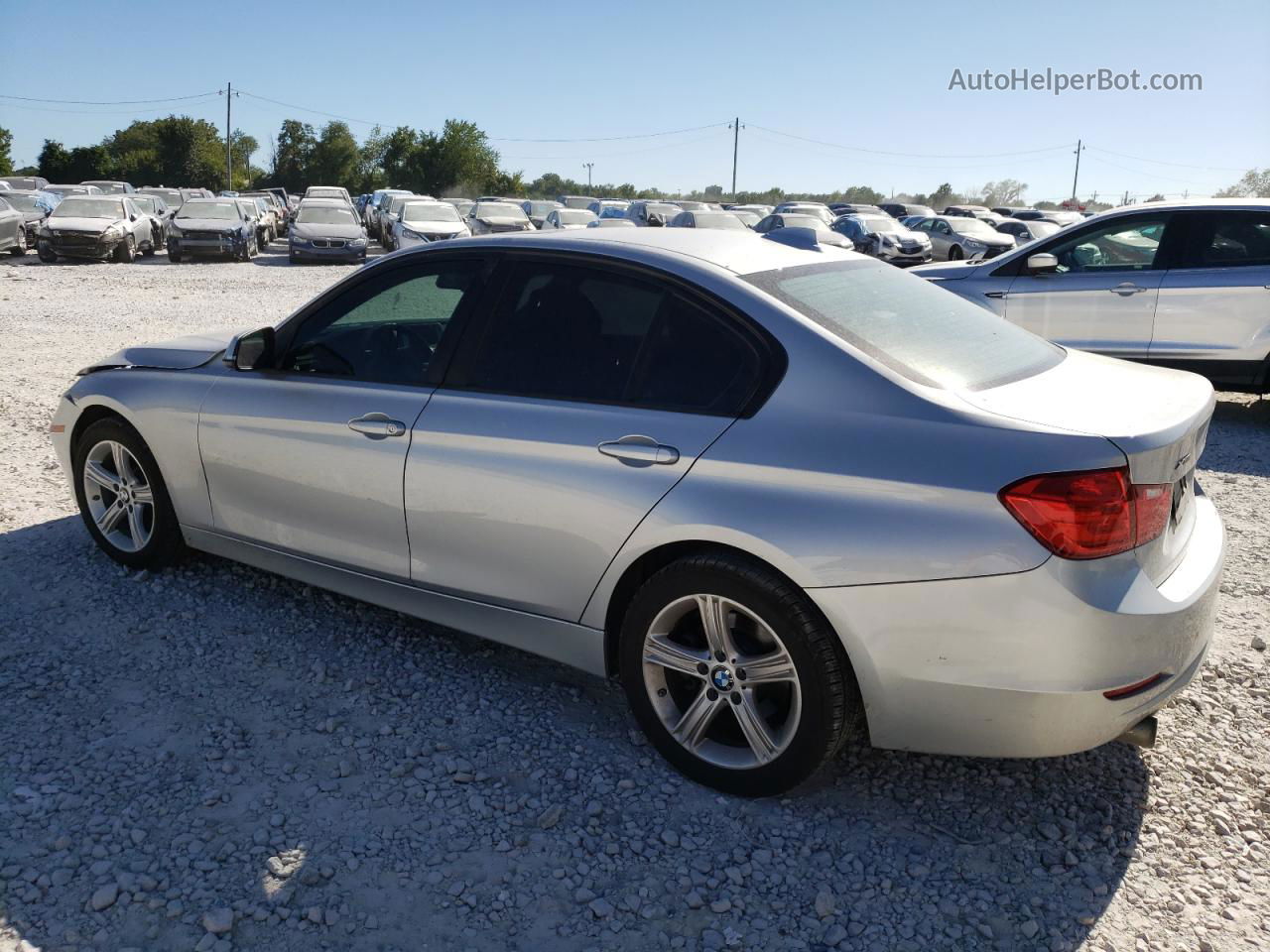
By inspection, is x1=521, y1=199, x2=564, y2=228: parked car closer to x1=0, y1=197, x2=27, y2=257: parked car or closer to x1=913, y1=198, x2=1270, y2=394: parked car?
x1=0, y1=197, x2=27, y2=257: parked car

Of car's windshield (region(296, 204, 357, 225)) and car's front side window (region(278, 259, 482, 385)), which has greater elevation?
car's windshield (region(296, 204, 357, 225))

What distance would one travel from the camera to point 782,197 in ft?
337

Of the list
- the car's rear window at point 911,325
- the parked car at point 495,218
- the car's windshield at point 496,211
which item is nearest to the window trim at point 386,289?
the car's rear window at point 911,325

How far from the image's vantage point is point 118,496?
15.5 feet

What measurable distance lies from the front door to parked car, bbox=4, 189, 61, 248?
23239mm

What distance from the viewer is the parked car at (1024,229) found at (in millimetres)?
27203

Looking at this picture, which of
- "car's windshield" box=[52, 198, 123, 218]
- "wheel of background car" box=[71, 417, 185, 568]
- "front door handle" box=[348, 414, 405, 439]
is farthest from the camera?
"car's windshield" box=[52, 198, 123, 218]

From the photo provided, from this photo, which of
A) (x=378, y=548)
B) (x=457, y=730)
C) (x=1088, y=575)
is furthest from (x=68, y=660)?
(x=1088, y=575)

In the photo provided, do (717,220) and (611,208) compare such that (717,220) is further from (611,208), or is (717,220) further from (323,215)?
(611,208)

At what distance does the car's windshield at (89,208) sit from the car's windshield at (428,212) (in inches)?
258

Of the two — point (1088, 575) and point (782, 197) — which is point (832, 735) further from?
point (782, 197)

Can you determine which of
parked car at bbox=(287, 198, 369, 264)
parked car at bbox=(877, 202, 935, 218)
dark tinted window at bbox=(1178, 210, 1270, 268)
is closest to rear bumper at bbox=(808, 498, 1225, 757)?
dark tinted window at bbox=(1178, 210, 1270, 268)

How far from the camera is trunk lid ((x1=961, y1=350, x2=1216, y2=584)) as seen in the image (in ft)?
8.84

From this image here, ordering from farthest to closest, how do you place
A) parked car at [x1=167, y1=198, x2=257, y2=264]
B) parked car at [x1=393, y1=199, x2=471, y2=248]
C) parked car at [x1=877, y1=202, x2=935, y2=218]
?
parked car at [x1=877, y1=202, x2=935, y2=218] < parked car at [x1=393, y1=199, x2=471, y2=248] < parked car at [x1=167, y1=198, x2=257, y2=264]
